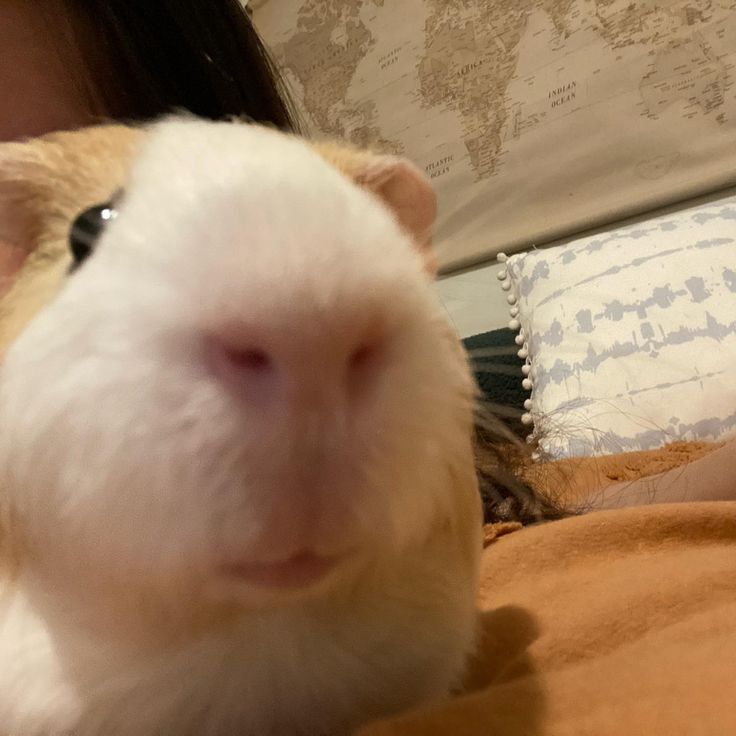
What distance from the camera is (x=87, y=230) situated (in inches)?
13.0

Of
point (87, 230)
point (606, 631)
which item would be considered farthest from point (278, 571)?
point (606, 631)

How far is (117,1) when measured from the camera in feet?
2.24

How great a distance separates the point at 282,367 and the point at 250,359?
1cm

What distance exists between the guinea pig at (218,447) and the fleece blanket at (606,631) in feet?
0.16

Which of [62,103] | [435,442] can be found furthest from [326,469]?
[62,103]

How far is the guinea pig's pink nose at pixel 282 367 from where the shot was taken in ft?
0.78

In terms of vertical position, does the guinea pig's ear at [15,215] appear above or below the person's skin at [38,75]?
below

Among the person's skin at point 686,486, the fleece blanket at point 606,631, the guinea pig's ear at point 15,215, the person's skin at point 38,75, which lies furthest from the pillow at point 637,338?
the guinea pig's ear at point 15,215

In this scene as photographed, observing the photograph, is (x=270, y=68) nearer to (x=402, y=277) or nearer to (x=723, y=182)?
(x=402, y=277)

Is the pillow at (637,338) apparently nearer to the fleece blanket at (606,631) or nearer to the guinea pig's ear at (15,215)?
the fleece blanket at (606,631)

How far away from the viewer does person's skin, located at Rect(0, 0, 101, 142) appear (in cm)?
61

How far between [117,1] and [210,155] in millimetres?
494

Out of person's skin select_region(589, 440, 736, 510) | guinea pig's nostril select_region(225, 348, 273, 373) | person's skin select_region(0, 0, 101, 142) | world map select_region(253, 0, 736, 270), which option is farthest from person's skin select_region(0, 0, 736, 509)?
world map select_region(253, 0, 736, 270)

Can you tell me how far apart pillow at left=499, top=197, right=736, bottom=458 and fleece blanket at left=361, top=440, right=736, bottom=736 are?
505mm
